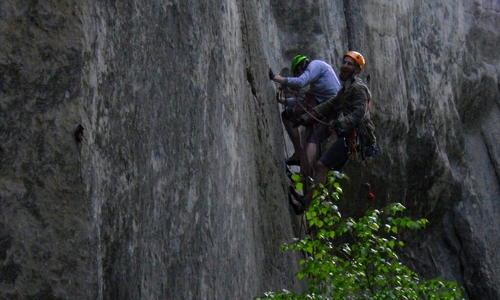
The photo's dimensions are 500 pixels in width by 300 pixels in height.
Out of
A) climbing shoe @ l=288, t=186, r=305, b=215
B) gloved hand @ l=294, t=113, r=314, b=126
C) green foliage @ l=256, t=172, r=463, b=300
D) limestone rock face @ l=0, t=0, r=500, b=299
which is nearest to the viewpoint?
limestone rock face @ l=0, t=0, r=500, b=299

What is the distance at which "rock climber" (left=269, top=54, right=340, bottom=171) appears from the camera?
10.4 meters

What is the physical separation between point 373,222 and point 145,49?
7.62ft

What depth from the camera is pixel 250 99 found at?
889 cm

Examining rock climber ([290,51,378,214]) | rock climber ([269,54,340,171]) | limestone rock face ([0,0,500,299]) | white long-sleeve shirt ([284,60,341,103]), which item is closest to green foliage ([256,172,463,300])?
limestone rock face ([0,0,500,299])

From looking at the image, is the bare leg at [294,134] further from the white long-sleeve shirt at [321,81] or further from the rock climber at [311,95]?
the white long-sleeve shirt at [321,81]

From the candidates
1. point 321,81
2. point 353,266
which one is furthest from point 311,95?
point 353,266

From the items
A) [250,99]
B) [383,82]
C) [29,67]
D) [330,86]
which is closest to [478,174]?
[383,82]

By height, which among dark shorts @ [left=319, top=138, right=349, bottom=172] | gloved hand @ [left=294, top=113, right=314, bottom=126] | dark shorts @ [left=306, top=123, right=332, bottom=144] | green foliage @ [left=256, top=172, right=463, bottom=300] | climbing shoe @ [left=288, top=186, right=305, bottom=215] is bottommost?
green foliage @ [left=256, top=172, right=463, bottom=300]

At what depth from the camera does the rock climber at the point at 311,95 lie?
1043 centimetres

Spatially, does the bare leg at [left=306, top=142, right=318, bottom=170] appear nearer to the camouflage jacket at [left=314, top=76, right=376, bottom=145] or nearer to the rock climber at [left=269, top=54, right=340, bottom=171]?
the rock climber at [left=269, top=54, right=340, bottom=171]

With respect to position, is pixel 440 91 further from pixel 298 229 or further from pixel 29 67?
pixel 29 67

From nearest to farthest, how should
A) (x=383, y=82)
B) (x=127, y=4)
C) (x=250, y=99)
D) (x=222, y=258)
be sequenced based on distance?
1. (x=127, y=4)
2. (x=222, y=258)
3. (x=250, y=99)
4. (x=383, y=82)

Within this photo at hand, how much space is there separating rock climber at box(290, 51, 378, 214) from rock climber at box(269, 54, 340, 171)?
176 mm

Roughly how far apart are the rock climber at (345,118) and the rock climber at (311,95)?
0.18 m
